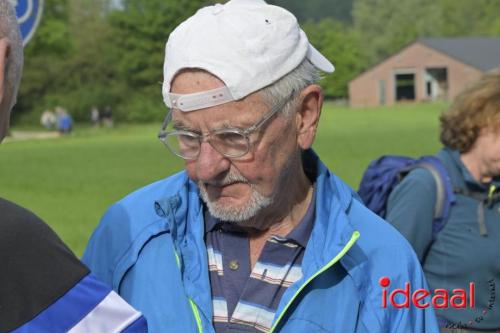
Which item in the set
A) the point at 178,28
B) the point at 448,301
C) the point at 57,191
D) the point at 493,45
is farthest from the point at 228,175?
the point at 493,45

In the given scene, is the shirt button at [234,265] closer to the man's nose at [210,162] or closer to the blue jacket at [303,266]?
the blue jacket at [303,266]

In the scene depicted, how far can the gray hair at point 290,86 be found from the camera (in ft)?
8.89

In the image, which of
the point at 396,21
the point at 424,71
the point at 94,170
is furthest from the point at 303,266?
the point at 396,21

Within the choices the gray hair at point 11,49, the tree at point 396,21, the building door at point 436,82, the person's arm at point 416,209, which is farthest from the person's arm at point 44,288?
the tree at point 396,21

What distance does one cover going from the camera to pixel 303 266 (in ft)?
8.69

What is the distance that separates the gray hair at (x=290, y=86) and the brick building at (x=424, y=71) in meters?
83.4

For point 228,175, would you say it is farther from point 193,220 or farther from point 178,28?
point 178,28

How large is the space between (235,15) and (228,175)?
0.52 metres

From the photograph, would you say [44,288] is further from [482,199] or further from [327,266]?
[482,199]

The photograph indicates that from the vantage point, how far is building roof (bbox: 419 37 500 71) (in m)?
84.7

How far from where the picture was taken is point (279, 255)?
110 inches

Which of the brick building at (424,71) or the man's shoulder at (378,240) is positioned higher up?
the man's shoulder at (378,240)

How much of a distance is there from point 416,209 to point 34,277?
8.43ft

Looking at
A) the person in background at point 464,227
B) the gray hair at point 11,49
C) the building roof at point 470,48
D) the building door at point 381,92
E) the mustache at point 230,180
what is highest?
the gray hair at point 11,49
